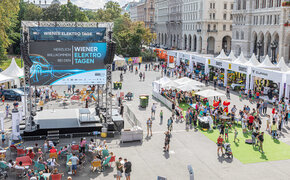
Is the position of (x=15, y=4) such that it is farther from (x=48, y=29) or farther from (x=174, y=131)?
(x=174, y=131)

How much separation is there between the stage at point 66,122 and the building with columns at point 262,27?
39.4 meters

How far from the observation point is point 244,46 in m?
70.8

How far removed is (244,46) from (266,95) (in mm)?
37282

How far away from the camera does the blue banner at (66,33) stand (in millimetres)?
20500

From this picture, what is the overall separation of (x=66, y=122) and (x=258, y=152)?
42.2 ft

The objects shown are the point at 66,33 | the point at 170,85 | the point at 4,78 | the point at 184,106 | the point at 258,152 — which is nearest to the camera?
the point at 258,152

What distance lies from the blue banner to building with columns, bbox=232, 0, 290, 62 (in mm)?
39381

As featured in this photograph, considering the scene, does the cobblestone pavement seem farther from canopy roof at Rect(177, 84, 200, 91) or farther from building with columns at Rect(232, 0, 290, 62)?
building with columns at Rect(232, 0, 290, 62)

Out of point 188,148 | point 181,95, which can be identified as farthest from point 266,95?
point 188,148

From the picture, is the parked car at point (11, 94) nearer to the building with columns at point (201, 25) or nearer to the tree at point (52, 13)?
the tree at point (52, 13)

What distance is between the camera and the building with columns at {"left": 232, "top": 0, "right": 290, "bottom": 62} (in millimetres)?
55688

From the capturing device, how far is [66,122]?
2266 cm

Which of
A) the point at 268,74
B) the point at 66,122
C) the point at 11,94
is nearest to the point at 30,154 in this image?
the point at 66,122

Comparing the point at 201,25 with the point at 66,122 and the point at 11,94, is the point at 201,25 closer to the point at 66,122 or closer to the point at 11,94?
the point at 11,94
